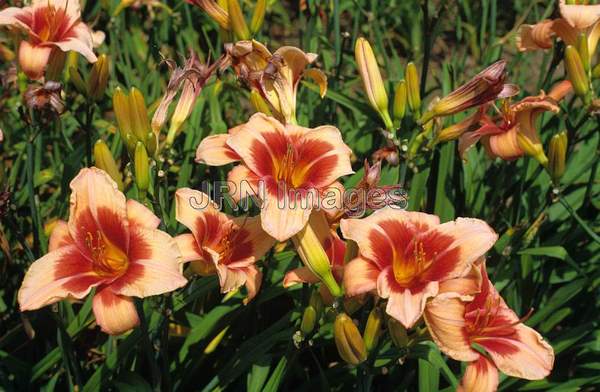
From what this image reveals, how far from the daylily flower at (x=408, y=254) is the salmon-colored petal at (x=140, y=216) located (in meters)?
0.37

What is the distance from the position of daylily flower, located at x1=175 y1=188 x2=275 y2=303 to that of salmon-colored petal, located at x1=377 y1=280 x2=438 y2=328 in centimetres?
31

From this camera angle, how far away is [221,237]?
4.72 feet

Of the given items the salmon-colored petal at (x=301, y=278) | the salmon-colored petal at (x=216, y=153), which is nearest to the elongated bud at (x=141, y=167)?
the salmon-colored petal at (x=216, y=153)

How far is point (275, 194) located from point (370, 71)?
54 cm

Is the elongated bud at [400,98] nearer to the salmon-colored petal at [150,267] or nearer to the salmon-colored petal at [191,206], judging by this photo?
the salmon-colored petal at [191,206]

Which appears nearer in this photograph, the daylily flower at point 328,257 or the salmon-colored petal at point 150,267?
the salmon-colored petal at point 150,267

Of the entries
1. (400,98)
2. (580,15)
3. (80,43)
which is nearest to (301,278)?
(400,98)

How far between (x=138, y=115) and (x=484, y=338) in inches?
34.2

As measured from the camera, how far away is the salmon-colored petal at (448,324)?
1.26 metres

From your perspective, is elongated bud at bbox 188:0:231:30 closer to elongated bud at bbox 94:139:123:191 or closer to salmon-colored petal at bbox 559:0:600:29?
elongated bud at bbox 94:139:123:191

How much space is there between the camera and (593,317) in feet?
7.28

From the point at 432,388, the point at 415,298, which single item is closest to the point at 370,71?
the point at 415,298

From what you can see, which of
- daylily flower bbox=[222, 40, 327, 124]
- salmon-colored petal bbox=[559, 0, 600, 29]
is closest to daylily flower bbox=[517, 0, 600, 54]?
salmon-colored petal bbox=[559, 0, 600, 29]

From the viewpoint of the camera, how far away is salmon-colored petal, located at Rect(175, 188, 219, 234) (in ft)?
4.61
